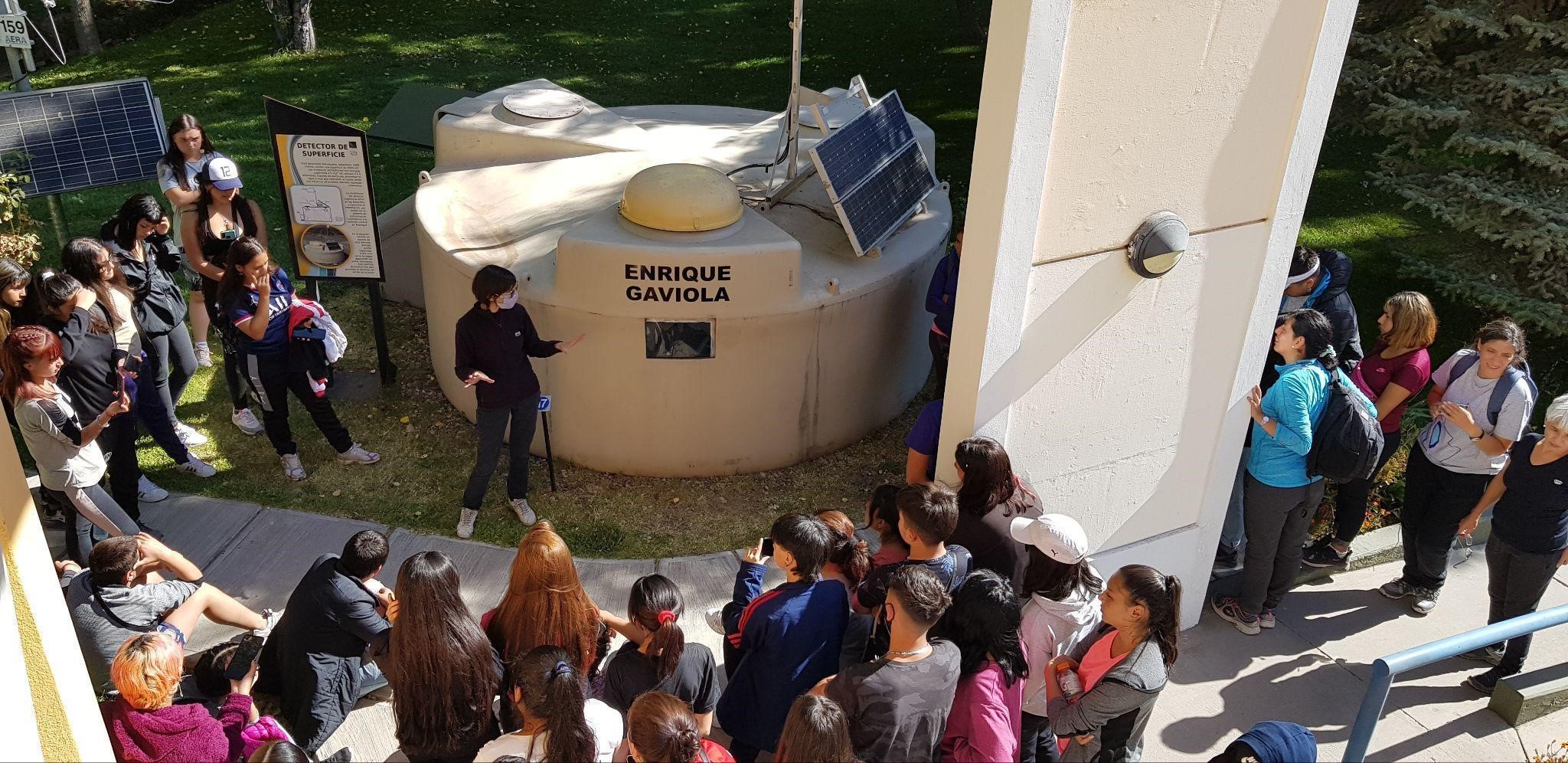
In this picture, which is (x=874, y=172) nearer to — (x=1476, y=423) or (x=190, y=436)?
(x=1476, y=423)

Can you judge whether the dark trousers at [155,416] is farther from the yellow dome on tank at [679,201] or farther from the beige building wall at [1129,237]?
the beige building wall at [1129,237]

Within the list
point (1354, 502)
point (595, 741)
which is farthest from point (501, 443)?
point (1354, 502)

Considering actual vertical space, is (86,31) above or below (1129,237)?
below

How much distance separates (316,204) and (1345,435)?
641 centimetres

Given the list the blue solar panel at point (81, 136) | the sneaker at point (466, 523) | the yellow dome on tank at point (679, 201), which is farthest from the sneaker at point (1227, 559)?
the blue solar panel at point (81, 136)

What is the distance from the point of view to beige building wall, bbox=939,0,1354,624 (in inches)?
183

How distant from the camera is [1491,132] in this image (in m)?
9.07

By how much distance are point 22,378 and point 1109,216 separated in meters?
5.12

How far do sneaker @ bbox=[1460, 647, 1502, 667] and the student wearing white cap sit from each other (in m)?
2.62

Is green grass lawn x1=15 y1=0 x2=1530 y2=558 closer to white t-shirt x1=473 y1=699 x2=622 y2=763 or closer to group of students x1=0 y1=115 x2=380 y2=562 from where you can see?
group of students x1=0 y1=115 x2=380 y2=562

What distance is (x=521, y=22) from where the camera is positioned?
16609 millimetres

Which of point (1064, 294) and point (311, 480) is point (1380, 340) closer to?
point (1064, 294)

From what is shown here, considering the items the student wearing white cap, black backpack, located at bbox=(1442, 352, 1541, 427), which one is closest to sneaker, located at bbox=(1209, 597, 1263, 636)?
black backpack, located at bbox=(1442, 352, 1541, 427)

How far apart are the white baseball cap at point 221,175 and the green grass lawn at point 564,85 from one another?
60.7 inches
